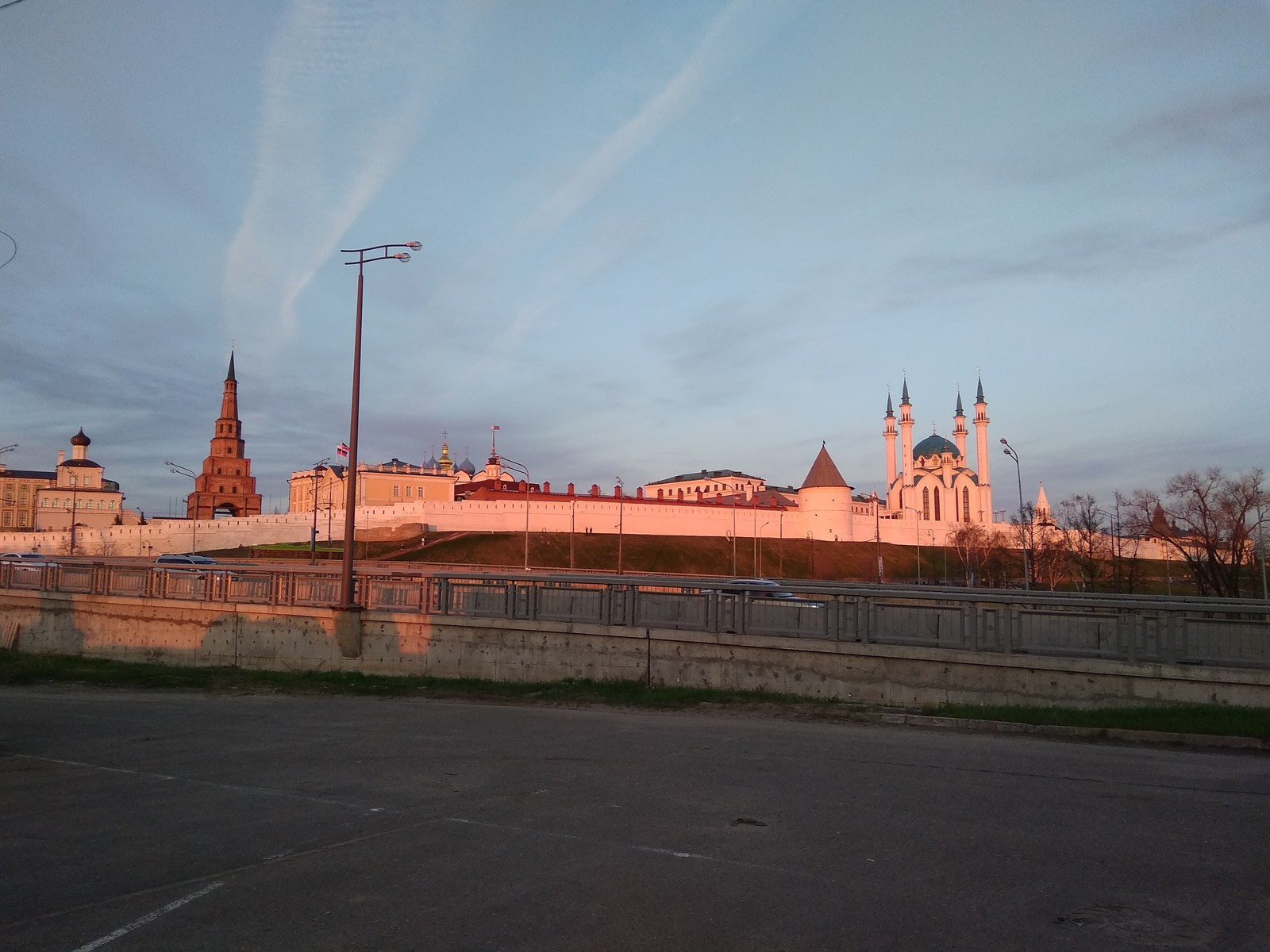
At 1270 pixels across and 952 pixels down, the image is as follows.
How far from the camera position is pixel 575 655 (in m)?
19.0

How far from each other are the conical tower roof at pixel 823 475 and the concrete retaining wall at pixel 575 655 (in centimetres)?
10869

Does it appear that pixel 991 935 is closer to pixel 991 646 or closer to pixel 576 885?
pixel 576 885

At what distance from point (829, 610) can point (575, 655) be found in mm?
5313

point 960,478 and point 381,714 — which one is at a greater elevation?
point 960,478

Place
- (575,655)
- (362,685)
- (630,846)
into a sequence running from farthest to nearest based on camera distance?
(362,685)
(575,655)
(630,846)

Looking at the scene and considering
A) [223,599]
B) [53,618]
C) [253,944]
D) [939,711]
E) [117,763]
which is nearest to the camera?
[253,944]

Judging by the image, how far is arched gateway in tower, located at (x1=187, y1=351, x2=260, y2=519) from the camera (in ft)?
487

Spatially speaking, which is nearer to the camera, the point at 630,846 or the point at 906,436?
the point at 630,846

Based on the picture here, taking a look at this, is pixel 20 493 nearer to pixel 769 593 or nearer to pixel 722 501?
pixel 722 501

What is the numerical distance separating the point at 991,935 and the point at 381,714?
11.7 meters

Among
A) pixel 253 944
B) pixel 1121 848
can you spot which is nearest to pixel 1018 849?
pixel 1121 848

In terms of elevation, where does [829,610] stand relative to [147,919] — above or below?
above

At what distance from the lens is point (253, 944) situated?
5.33 m

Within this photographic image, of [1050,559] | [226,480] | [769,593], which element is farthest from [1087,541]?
[226,480]
